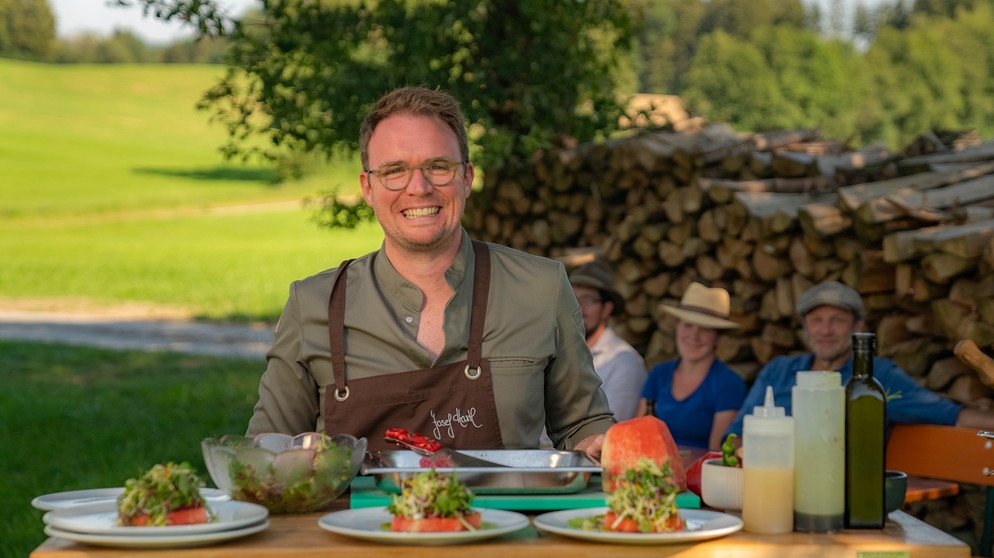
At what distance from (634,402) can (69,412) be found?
5688 millimetres

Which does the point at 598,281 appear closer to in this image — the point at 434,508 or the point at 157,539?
the point at 434,508

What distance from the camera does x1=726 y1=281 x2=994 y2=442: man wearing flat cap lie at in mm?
4480

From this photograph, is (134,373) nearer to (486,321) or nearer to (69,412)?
(69,412)

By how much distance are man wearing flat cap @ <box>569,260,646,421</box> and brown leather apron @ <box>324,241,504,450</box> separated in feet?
9.17

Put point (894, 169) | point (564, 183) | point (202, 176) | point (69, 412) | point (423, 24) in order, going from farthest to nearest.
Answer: point (202, 176) → point (69, 412) → point (564, 183) → point (423, 24) → point (894, 169)

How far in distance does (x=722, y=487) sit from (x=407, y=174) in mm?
967

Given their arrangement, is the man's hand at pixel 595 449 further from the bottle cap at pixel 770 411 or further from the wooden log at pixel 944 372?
the wooden log at pixel 944 372

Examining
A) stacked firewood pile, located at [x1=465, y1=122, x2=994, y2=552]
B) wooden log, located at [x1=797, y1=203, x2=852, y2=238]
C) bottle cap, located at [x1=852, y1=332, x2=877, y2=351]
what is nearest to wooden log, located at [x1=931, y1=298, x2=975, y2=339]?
stacked firewood pile, located at [x1=465, y1=122, x2=994, y2=552]

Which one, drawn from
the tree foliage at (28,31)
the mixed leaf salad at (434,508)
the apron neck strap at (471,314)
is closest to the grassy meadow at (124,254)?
the apron neck strap at (471,314)

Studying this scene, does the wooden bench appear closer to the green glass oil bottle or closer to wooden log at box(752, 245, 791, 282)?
the green glass oil bottle

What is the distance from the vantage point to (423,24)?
7.34 meters

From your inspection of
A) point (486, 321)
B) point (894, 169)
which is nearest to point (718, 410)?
point (894, 169)

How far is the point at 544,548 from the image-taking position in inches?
79.9

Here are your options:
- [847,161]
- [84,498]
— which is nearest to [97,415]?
[847,161]
